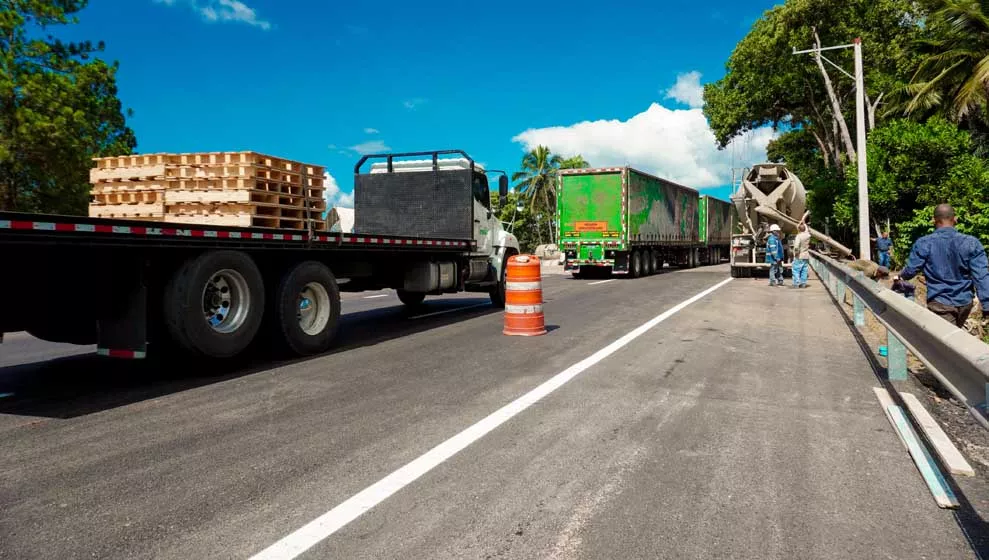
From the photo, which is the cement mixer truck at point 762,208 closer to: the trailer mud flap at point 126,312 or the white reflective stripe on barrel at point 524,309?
the white reflective stripe on barrel at point 524,309

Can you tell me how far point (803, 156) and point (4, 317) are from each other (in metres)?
53.7

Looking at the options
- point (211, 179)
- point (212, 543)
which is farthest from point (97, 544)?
point (211, 179)

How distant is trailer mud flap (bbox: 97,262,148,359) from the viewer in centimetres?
602

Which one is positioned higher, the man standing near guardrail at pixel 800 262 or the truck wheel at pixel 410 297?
the man standing near guardrail at pixel 800 262

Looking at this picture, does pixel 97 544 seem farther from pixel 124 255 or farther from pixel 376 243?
pixel 376 243

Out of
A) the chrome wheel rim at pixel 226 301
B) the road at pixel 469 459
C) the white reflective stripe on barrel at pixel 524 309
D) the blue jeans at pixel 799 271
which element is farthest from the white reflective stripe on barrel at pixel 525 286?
the blue jeans at pixel 799 271

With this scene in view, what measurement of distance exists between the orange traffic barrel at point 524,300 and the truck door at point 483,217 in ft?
9.37

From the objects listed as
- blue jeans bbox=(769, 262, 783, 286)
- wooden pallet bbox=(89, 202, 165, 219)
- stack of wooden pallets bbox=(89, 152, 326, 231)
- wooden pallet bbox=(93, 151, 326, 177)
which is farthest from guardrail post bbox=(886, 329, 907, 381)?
blue jeans bbox=(769, 262, 783, 286)

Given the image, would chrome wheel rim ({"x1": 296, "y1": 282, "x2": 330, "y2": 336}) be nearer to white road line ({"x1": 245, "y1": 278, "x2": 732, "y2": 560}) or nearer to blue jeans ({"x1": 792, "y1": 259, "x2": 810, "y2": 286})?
white road line ({"x1": 245, "y1": 278, "x2": 732, "y2": 560})

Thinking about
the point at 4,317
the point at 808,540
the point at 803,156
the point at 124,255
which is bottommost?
the point at 808,540

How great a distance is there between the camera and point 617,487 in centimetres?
375

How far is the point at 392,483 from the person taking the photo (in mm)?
3787

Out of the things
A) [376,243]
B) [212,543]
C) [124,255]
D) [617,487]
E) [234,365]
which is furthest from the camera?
[376,243]

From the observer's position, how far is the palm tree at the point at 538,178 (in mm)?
64562
